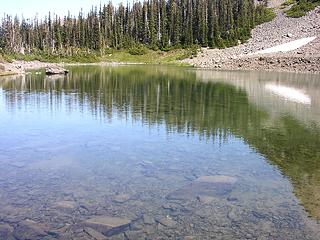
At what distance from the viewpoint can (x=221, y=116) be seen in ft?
80.5

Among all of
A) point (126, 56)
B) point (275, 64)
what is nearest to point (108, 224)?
point (275, 64)

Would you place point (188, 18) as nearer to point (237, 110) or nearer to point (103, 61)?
point (103, 61)

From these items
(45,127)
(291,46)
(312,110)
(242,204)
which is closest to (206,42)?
(291,46)

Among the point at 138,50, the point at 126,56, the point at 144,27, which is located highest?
the point at 144,27

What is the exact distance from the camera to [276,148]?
17.1 meters

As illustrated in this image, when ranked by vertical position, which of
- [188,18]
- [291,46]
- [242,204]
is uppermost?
[188,18]

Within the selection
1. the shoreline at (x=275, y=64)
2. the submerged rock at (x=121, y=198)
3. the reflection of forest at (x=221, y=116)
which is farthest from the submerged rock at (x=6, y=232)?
the shoreline at (x=275, y=64)

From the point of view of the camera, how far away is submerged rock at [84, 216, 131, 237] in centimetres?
898

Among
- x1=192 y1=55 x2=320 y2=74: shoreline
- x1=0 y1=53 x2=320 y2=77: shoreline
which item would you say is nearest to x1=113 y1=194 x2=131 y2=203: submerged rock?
x1=0 y1=53 x2=320 y2=77: shoreline

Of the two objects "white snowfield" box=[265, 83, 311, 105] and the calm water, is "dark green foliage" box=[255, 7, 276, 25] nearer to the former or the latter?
"white snowfield" box=[265, 83, 311, 105]

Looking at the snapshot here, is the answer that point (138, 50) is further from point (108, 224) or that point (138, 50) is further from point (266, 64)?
point (108, 224)

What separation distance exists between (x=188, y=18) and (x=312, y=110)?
123221mm

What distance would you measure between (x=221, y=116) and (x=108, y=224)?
53.3ft

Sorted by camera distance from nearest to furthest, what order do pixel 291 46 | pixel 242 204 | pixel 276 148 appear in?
pixel 242 204
pixel 276 148
pixel 291 46
